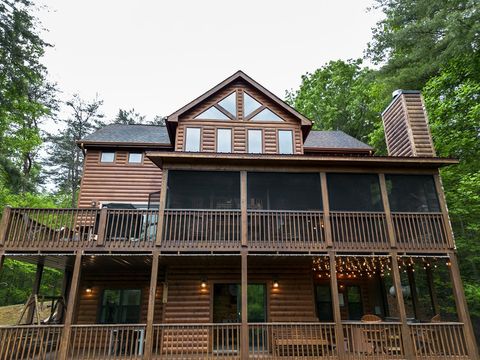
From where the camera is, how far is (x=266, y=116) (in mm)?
12281

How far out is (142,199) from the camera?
12789 millimetres

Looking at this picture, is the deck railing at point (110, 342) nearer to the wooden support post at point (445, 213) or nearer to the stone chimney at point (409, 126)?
the wooden support post at point (445, 213)

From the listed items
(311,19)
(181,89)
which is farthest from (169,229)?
(181,89)

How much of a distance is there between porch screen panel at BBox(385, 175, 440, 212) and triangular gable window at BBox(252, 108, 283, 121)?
4723 millimetres

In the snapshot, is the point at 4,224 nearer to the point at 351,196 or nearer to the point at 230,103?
the point at 230,103

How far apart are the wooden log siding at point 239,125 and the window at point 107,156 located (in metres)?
3.47

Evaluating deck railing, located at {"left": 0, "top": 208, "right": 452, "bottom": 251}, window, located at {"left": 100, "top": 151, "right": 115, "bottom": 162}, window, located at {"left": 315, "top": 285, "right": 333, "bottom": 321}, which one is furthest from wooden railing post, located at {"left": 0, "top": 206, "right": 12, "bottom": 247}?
window, located at {"left": 315, "top": 285, "right": 333, "bottom": 321}

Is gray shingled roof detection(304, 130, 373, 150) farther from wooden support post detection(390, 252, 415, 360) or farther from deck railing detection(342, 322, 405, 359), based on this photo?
deck railing detection(342, 322, 405, 359)

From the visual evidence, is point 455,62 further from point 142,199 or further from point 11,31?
point 11,31

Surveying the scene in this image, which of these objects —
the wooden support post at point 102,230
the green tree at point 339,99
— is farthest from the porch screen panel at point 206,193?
the green tree at point 339,99

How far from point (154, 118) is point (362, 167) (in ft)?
99.8

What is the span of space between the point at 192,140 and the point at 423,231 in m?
8.30

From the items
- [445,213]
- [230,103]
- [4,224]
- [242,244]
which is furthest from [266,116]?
[4,224]

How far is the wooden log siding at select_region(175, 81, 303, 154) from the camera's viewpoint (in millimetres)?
11812
